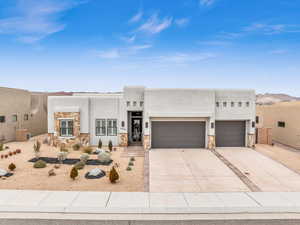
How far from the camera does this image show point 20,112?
2358cm

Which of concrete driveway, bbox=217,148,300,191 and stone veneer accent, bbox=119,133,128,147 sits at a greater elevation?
stone veneer accent, bbox=119,133,128,147

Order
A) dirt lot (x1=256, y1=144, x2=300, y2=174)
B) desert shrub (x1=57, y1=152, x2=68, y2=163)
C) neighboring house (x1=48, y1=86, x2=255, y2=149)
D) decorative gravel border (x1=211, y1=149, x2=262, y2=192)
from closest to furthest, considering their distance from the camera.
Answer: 1. decorative gravel border (x1=211, y1=149, x2=262, y2=192)
2. dirt lot (x1=256, y1=144, x2=300, y2=174)
3. desert shrub (x1=57, y1=152, x2=68, y2=163)
4. neighboring house (x1=48, y1=86, x2=255, y2=149)

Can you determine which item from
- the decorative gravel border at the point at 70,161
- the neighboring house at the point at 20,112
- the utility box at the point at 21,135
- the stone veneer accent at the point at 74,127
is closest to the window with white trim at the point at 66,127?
the stone veneer accent at the point at 74,127

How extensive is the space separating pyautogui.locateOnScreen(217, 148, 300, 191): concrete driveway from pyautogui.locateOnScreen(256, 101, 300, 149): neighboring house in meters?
5.94

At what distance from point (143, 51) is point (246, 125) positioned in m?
18.7

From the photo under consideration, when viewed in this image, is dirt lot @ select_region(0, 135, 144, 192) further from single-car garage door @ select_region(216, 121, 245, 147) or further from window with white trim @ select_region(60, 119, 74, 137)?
single-car garage door @ select_region(216, 121, 245, 147)

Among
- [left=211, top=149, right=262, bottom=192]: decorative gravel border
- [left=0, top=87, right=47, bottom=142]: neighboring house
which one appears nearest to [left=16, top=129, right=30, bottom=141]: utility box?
[left=0, top=87, right=47, bottom=142]: neighboring house

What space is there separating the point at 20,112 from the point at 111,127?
519 inches

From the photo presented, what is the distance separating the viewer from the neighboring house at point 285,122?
18969 mm

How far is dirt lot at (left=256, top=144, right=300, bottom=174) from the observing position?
13543 mm

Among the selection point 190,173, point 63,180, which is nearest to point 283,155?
point 190,173

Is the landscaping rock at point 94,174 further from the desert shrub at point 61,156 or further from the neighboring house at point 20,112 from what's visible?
the neighboring house at point 20,112

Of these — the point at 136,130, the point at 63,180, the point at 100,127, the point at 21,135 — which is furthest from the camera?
the point at 21,135

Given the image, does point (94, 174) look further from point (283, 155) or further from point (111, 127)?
point (283, 155)
